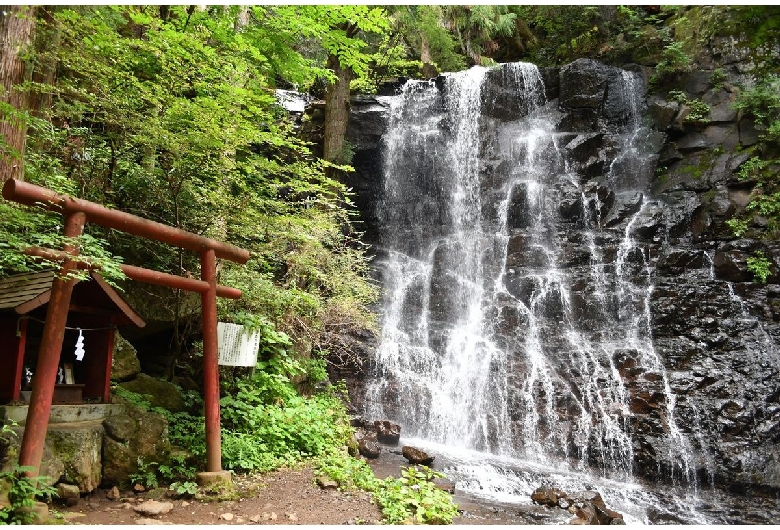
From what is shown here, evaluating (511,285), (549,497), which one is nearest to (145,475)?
(549,497)

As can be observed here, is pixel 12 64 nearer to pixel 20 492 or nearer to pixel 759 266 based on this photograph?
pixel 20 492

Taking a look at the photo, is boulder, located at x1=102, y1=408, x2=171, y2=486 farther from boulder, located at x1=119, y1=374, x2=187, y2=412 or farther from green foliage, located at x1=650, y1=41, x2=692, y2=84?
green foliage, located at x1=650, y1=41, x2=692, y2=84

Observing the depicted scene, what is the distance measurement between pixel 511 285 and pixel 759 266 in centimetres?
579

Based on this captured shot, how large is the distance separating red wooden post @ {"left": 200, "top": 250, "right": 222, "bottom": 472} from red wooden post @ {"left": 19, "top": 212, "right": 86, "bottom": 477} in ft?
5.22

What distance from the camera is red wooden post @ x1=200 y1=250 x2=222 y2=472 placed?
558 cm

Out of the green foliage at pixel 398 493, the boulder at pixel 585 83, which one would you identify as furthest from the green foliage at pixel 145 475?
the boulder at pixel 585 83

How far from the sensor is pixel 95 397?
5.58 meters

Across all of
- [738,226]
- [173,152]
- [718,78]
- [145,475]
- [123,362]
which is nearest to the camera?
[145,475]

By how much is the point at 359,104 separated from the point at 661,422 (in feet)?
43.3

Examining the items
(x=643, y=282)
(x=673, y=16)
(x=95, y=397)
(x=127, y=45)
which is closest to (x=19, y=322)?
(x=95, y=397)

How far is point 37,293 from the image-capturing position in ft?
15.8

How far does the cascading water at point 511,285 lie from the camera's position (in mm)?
10523

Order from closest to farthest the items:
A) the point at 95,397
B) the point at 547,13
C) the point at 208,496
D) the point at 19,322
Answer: the point at 19,322 < the point at 208,496 < the point at 95,397 < the point at 547,13

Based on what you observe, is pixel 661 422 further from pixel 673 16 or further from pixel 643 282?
pixel 673 16
